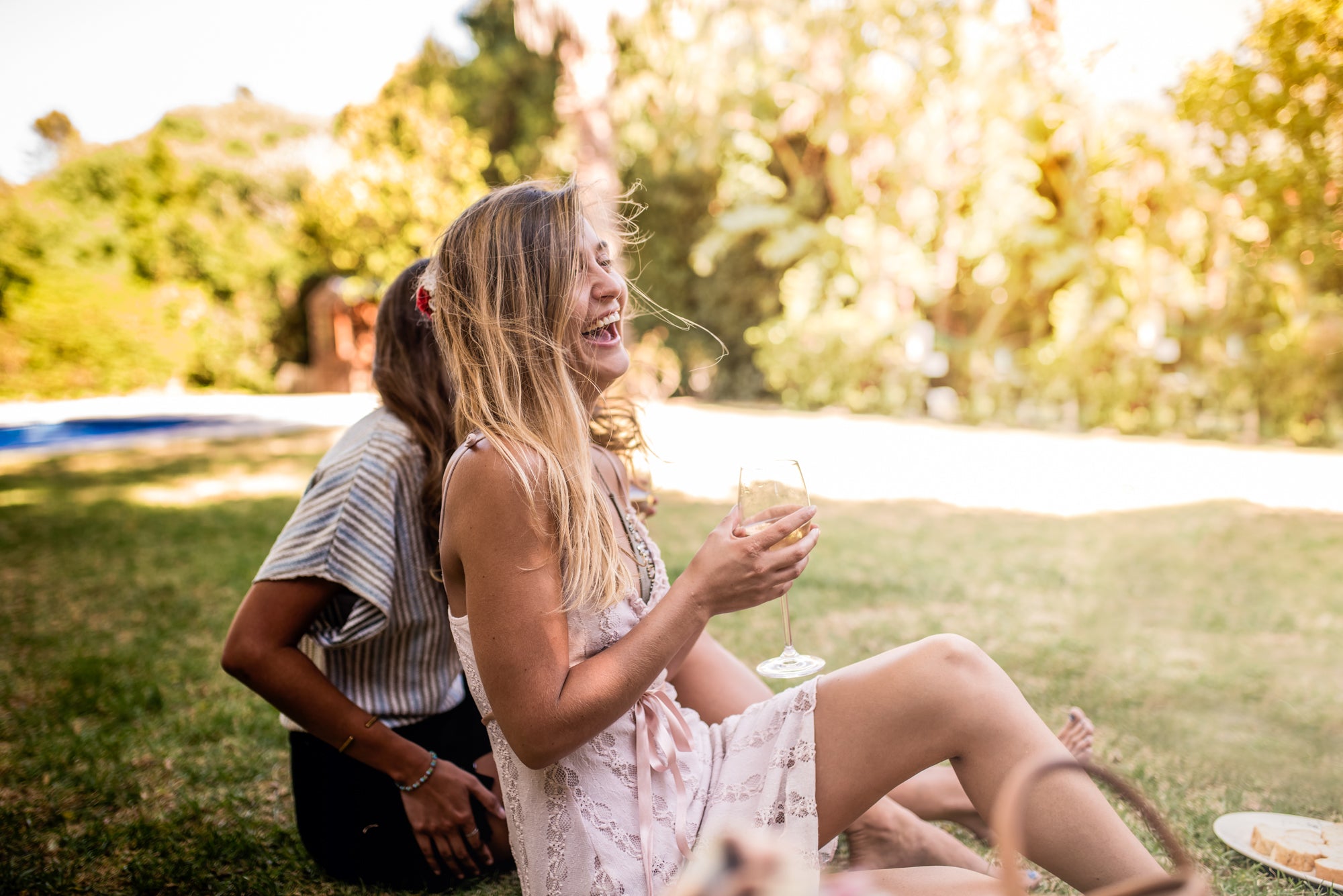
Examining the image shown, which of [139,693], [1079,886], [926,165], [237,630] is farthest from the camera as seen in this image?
[926,165]

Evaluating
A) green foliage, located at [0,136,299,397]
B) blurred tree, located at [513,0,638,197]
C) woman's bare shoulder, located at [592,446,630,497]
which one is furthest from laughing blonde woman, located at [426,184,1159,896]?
green foliage, located at [0,136,299,397]

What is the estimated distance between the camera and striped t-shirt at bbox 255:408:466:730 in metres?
1.97

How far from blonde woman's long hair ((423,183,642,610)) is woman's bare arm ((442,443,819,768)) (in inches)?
3.9

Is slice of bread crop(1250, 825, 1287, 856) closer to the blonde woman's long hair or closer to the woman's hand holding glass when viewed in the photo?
the woman's hand holding glass

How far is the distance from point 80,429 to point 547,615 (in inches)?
699

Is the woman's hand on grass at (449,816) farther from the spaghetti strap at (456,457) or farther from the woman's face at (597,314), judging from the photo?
the woman's face at (597,314)

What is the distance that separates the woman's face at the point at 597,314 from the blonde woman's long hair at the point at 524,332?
0.02 meters

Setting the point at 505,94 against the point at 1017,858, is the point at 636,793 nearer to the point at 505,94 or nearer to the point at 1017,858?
the point at 1017,858

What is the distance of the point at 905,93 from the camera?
15695 mm

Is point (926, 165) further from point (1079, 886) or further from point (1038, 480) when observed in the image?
point (1079, 886)

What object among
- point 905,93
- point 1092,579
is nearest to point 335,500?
point 1092,579

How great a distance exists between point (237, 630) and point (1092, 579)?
16.9 feet

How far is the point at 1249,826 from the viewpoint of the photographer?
249cm

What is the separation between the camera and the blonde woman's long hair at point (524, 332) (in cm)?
156
